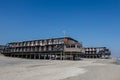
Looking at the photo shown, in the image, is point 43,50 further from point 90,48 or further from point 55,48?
point 90,48

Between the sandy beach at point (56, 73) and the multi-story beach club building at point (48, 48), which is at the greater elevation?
the multi-story beach club building at point (48, 48)

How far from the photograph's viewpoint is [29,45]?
68188 millimetres

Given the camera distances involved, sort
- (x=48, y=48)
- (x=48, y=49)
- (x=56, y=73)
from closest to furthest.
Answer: (x=56, y=73) < (x=48, y=49) < (x=48, y=48)

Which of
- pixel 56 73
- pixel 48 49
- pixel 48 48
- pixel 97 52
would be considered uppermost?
pixel 48 48

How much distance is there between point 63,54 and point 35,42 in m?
15.7

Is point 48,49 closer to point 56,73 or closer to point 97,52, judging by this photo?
point 97,52

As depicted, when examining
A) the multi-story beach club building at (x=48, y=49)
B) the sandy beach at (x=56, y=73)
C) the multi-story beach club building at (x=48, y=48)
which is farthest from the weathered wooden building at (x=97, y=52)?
the sandy beach at (x=56, y=73)

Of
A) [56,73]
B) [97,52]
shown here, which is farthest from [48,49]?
[56,73]

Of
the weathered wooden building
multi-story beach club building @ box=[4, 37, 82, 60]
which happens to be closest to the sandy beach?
multi-story beach club building @ box=[4, 37, 82, 60]

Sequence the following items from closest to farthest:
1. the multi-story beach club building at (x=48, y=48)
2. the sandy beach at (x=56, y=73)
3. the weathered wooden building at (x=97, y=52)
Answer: the sandy beach at (x=56, y=73), the multi-story beach club building at (x=48, y=48), the weathered wooden building at (x=97, y=52)

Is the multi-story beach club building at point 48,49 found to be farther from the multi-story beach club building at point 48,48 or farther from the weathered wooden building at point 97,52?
the weathered wooden building at point 97,52

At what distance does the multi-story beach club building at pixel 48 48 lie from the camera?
56906mm

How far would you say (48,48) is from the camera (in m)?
62.1

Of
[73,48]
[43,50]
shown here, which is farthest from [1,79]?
[43,50]
